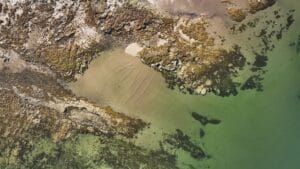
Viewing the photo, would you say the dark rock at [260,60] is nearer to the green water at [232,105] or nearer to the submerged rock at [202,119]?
the green water at [232,105]

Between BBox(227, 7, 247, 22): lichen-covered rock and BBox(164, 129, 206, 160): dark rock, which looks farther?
BBox(164, 129, 206, 160): dark rock

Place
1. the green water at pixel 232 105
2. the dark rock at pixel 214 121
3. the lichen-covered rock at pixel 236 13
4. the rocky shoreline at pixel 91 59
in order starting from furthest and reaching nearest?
1. the dark rock at pixel 214 121
2. the green water at pixel 232 105
3. the lichen-covered rock at pixel 236 13
4. the rocky shoreline at pixel 91 59

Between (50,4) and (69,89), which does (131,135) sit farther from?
(50,4)

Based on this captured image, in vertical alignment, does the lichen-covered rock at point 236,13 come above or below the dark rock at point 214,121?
above

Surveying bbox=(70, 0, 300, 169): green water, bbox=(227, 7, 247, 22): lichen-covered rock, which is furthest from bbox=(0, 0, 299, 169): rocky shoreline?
bbox=(70, 0, 300, 169): green water

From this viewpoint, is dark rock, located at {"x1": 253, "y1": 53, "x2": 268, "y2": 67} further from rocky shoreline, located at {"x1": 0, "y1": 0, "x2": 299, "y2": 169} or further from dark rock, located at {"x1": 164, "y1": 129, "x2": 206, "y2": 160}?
dark rock, located at {"x1": 164, "y1": 129, "x2": 206, "y2": 160}

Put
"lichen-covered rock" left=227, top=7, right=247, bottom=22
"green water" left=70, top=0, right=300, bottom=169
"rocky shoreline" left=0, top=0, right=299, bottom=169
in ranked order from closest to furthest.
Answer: "rocky shoreline" left=0, top=0, right=299, bottom=169, "lichen-covered rock" left=227, top=7, right=247, bottom=22, "green water" left=70, top=0, right=300, bottom=169

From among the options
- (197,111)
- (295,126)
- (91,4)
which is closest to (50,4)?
(91,4)

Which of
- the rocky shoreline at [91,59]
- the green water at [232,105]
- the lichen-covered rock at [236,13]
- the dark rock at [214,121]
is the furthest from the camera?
the dark rock at [214,121]

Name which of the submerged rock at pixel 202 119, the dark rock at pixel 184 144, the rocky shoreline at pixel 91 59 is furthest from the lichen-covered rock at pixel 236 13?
the dark rock at pixel 184 144
